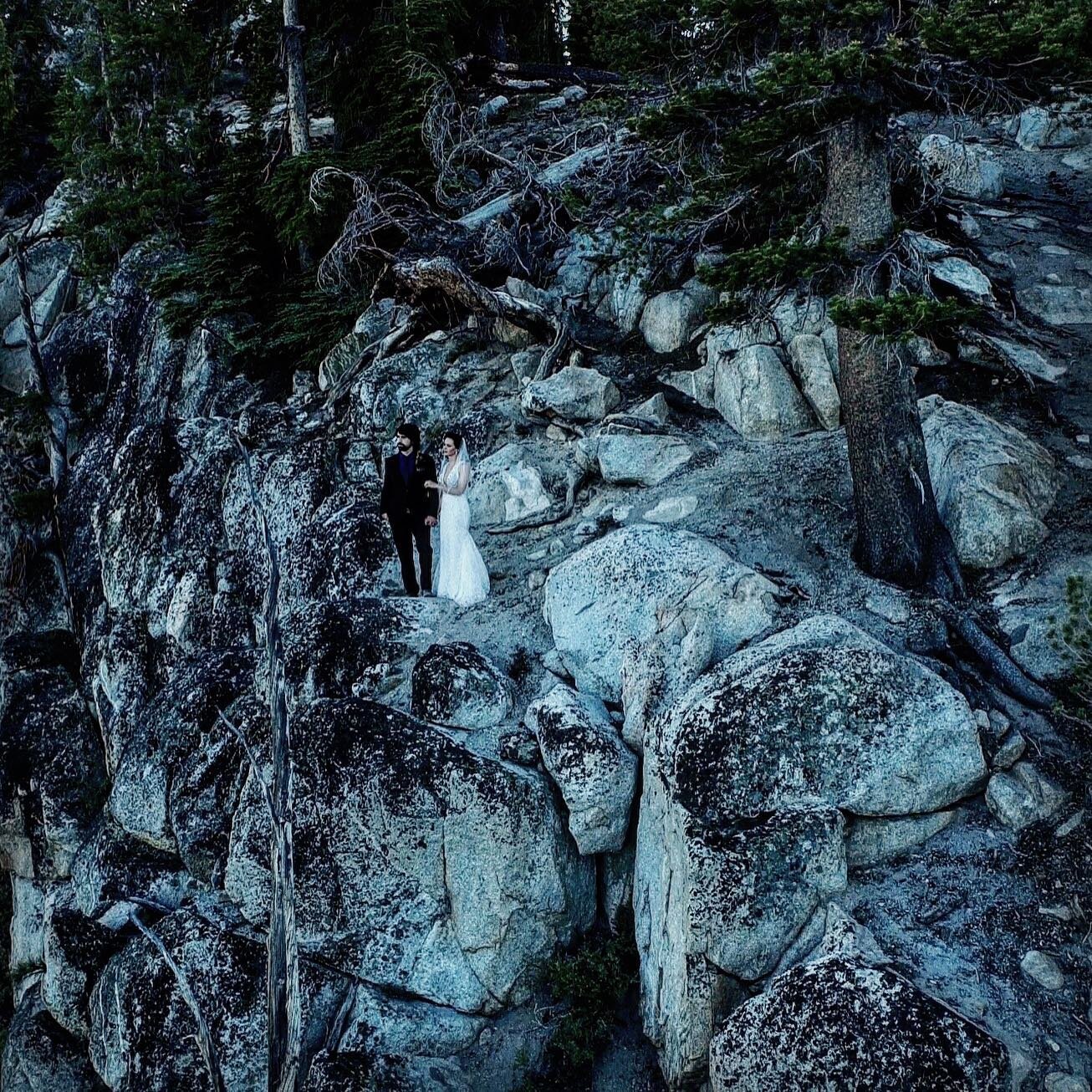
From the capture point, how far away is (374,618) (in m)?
12.1

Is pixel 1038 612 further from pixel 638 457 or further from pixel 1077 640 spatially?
pixel 638 457

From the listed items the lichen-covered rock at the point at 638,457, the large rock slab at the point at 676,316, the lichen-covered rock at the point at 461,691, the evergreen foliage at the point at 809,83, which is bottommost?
the lichen-covered rock at the point at 461,691

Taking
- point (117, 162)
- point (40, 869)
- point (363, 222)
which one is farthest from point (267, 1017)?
point (117, 162)


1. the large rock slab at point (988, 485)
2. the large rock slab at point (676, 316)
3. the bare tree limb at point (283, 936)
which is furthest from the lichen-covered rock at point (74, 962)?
the large rock slab at point (988, 485)

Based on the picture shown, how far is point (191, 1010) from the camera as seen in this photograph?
10586 millimetres

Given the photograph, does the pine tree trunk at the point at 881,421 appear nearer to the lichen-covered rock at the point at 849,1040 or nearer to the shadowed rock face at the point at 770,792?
the shadowed rock face at the point at 770,792

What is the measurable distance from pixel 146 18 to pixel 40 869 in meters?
19.0

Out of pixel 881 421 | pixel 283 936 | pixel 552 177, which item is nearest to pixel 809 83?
pixel 881 421

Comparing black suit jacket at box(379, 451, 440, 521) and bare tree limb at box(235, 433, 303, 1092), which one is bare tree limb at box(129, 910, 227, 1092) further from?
black suit jacket at box(379, 451, 440, 521)

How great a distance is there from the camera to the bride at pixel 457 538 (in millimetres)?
11930

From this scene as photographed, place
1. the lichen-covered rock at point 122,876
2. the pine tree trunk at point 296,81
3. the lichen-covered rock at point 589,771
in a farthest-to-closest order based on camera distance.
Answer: the pine tree trunk at point 296,81
the lichen-covered rock at point 122,876
the lichen-covered rock at point 589,771

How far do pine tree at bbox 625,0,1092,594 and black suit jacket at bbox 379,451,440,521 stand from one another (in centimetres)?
434

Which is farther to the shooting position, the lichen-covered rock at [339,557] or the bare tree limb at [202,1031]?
the lichen-covered rock at [339,557]

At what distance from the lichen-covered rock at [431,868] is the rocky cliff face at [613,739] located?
36mm
